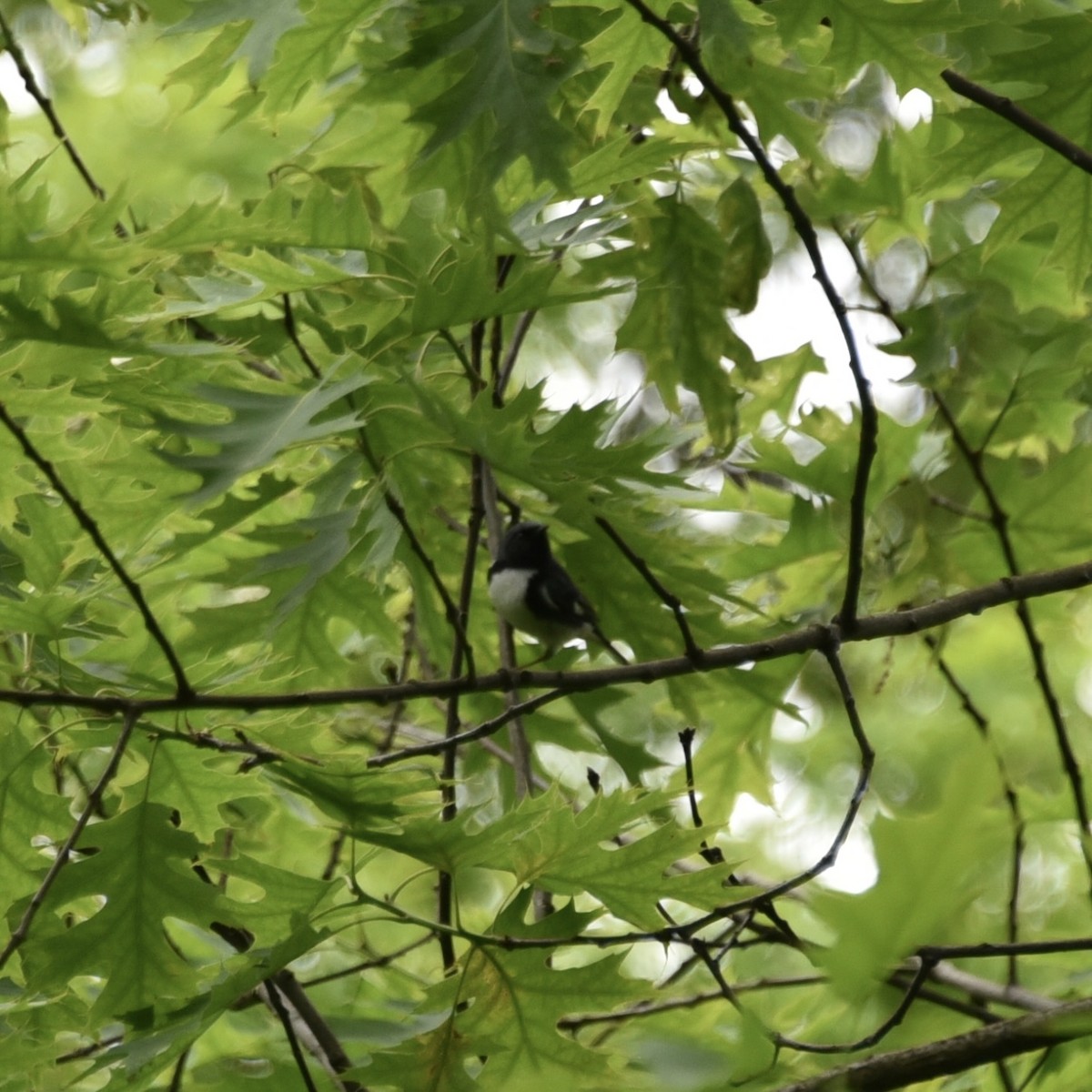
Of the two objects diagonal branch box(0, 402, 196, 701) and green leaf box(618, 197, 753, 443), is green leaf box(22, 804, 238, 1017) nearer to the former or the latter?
diagonal branch box(0, 402, 196, 701)

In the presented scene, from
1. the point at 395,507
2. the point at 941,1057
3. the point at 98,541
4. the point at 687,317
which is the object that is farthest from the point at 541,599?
the point at 941,1057

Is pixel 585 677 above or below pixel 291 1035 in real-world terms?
above

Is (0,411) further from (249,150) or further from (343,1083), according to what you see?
(249,150)

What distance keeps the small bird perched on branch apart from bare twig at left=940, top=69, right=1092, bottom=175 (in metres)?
1.50

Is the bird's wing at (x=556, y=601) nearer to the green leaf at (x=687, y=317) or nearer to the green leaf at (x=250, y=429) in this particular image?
the green leaf at (x=687, y=317)

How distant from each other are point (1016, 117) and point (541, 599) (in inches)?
67.1

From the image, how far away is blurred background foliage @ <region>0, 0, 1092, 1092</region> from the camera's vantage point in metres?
1.83

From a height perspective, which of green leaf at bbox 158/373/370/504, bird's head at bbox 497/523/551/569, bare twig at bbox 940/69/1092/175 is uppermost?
bird's head at bbox 497/523/551/569

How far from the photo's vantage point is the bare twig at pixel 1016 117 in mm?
2270

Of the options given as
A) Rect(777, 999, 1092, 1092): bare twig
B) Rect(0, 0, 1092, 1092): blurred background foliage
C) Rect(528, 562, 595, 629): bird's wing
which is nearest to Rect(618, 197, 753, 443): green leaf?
Rect(0, 0, 1092, 1092): blurred background foliage

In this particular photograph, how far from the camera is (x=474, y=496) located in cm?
275

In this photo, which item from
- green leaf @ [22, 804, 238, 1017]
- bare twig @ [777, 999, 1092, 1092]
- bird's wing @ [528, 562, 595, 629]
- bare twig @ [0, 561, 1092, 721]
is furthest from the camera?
bird's wing @ [528, 562, 595, 629]

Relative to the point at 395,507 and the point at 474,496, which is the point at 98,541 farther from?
the point at 474,496

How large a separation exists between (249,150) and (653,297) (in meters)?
3.94
